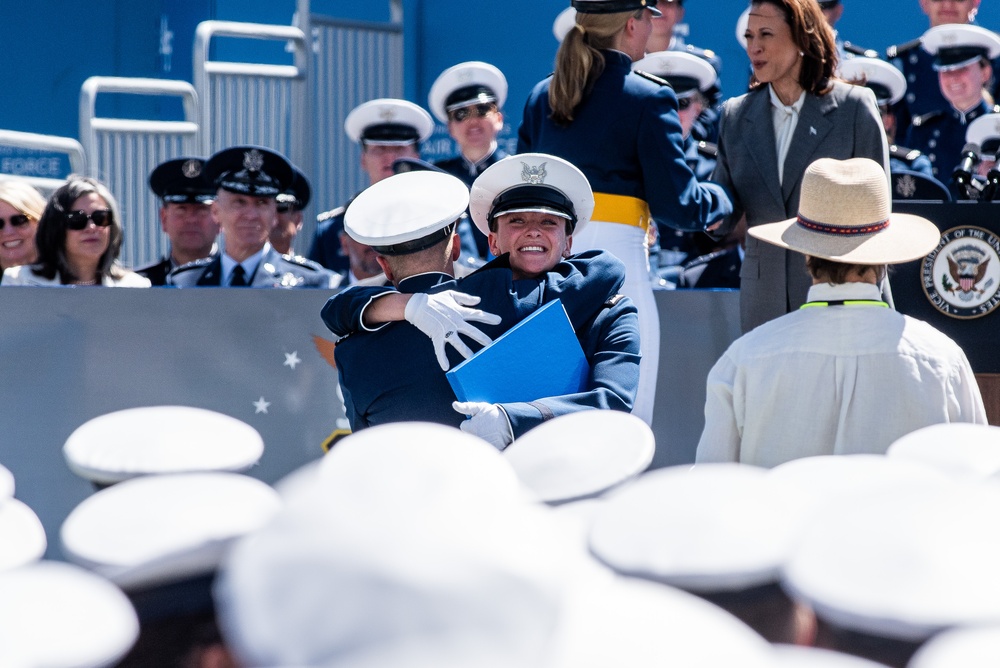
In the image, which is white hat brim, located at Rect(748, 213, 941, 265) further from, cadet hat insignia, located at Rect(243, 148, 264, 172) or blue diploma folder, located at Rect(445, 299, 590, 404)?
cadet hat insignia, located at Rect(243, 148, 264, 172)

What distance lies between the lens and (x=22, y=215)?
14.5ft

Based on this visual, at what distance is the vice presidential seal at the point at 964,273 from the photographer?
348 centimetres

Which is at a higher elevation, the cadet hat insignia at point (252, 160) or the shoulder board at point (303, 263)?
the cadet hat insignia at point (252, 160)

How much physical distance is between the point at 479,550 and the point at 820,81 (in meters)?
3.02

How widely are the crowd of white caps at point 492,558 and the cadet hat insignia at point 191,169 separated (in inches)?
161

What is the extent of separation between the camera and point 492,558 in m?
0.64

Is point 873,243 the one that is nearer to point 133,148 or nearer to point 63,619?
point 63,619

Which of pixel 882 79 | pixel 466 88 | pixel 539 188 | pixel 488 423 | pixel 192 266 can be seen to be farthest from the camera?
pixel 882 79

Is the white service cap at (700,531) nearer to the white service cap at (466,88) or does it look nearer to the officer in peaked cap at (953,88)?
the white service cap at (466,88)

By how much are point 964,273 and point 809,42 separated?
790 mm

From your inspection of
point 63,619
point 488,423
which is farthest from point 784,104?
point 63,619

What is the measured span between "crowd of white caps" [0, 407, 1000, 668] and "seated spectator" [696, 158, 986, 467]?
4.26ft

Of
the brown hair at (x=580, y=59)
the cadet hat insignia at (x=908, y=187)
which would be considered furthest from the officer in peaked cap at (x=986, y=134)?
the brown hair at (x=580, y=59)

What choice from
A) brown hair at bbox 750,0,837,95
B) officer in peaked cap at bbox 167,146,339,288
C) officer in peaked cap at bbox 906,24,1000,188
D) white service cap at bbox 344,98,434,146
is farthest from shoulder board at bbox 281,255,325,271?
officer in peaked cap at bbox 906,24,1000,188
